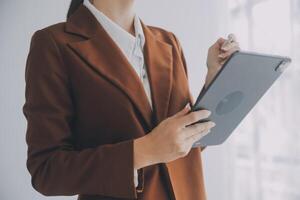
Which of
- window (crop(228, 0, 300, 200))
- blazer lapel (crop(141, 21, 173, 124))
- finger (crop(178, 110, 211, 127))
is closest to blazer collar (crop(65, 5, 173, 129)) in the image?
blazer lapel (crop(141, 21, 173, 124))

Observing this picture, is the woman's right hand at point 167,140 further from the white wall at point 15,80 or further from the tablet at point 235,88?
the white wall at point 15,80

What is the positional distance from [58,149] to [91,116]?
0.27ft

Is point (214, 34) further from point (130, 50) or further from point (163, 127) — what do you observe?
point (163, 127)

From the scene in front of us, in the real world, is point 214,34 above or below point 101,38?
below

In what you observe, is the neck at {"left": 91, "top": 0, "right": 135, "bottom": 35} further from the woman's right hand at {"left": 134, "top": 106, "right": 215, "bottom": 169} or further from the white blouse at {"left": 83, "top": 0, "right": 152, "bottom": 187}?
the woman's right hand at {"left": 134, "top": 106, "right": 215, "bottom": 169}

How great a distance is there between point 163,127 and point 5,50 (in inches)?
41.9

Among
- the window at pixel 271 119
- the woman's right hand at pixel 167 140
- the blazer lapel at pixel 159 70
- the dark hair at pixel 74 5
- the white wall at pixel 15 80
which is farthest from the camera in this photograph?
the white wall at pixel 15 80

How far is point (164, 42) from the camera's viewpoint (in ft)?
2.65

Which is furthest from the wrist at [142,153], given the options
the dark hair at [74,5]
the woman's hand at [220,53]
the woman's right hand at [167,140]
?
the dark hair at [74,5]

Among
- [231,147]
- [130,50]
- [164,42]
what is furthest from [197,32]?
[130,50]

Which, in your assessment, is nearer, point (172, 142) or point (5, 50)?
point (172, 142)

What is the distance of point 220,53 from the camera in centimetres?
76

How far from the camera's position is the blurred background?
1255 millimetres

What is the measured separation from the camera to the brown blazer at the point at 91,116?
0.57m
